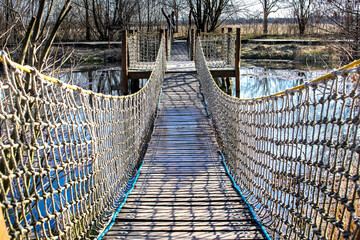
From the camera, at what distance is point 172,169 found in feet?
12.5

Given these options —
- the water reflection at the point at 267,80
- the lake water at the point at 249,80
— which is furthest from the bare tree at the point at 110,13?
the water reflection at the point at 267,80

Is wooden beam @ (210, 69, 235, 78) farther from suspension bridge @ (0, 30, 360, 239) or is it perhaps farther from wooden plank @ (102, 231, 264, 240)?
wooden plank @ (102, 231, 264, 240)

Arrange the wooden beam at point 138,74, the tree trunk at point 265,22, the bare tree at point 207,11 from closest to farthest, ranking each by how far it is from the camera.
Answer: the wooden beam at point 138,74, the bare tree at point 207,11, the tree trunk at point 265,22

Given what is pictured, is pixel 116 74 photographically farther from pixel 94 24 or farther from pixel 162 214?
pixel 162 214

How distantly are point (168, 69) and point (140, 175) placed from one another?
5489 millimetres

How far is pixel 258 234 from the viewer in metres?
2.26

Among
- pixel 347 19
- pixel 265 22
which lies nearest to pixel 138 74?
pixel 347 19

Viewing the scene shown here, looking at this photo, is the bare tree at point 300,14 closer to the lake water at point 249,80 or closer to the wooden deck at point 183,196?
the lake water at point 249,80

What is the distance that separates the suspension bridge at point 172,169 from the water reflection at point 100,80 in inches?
Result: 266

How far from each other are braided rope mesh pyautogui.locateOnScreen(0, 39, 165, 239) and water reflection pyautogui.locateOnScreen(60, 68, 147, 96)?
7.28 meters

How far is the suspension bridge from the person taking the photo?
1.52m

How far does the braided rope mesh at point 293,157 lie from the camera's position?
158 centimetres

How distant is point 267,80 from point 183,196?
11.6 metres

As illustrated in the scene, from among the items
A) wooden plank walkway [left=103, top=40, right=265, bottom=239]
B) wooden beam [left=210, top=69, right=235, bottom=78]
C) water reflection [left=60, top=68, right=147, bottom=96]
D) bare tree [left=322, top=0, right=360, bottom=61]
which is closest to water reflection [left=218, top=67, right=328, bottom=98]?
wooden beam [left=210, top=69, right=235, bottom=78]
